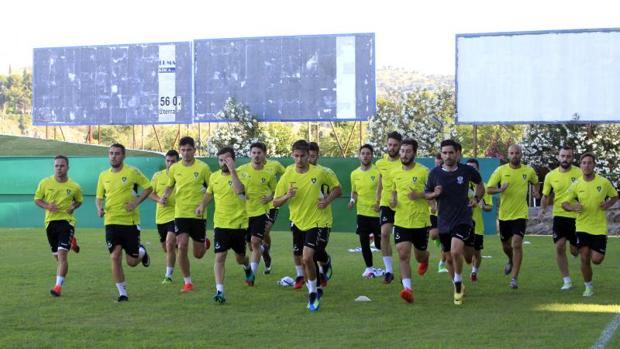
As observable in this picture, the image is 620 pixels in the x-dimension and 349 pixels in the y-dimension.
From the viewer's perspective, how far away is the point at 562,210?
1549 centimetres

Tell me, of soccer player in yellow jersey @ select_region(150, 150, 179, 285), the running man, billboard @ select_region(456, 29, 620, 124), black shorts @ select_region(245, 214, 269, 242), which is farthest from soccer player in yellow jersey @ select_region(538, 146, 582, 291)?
billboard @ select_region(456, 29, 620, 124)

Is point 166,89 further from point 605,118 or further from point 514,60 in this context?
point 605,118

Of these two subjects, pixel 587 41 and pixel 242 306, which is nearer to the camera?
pixel 242 306

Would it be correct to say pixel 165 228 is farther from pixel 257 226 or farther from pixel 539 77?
pixel 539 77

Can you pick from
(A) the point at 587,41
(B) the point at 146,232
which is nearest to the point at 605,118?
(A) the point at 587,41

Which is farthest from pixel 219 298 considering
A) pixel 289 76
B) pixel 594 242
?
pixel 289 76

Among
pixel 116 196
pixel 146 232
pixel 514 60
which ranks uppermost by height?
pixel 514 60

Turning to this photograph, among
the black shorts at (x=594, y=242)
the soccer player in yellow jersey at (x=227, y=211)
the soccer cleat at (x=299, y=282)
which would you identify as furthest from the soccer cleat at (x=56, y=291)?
the black shorts at (x=594, y=242)

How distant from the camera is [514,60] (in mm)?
40844

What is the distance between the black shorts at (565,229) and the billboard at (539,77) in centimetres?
2548

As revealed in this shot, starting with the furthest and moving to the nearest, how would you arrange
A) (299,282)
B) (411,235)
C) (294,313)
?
(299,282) → (411,235) → (294,313)

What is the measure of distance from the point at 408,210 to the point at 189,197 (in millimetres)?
3320

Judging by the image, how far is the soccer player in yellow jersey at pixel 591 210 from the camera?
14.5 meters

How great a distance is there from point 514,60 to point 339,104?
8948 mm
